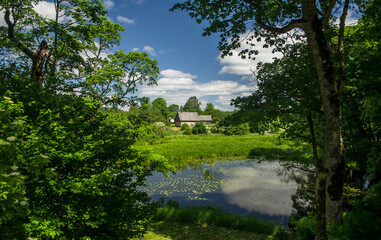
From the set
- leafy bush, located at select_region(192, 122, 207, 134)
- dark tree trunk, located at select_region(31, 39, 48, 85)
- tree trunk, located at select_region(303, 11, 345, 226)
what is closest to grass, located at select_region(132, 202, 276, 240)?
tree trunk, located at select_region(303, 11, 345, 226)

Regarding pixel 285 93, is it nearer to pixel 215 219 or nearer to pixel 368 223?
pixel 368 223

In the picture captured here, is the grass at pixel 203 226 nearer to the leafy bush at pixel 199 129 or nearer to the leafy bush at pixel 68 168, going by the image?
the leafy bush at pixel 68 168

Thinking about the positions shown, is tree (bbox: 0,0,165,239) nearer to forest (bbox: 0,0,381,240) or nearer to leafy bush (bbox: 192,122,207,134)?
forest (bbox: 0,0,381,240)

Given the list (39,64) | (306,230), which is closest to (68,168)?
(39,64)

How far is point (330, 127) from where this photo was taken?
4355 millimetres

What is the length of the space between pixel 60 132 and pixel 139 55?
336 inches

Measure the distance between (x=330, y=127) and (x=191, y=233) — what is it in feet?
22.1

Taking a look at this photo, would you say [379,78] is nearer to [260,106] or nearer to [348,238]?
[260,106]

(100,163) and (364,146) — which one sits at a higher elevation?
(364,146)

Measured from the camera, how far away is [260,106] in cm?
429

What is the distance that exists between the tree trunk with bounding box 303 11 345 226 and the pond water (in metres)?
6.95

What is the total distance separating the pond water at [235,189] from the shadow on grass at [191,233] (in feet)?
9.92

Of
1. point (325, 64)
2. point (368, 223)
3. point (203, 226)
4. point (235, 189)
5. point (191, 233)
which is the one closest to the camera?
point (368, 223)

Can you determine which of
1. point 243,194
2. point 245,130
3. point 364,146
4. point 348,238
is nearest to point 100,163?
point 348,238
